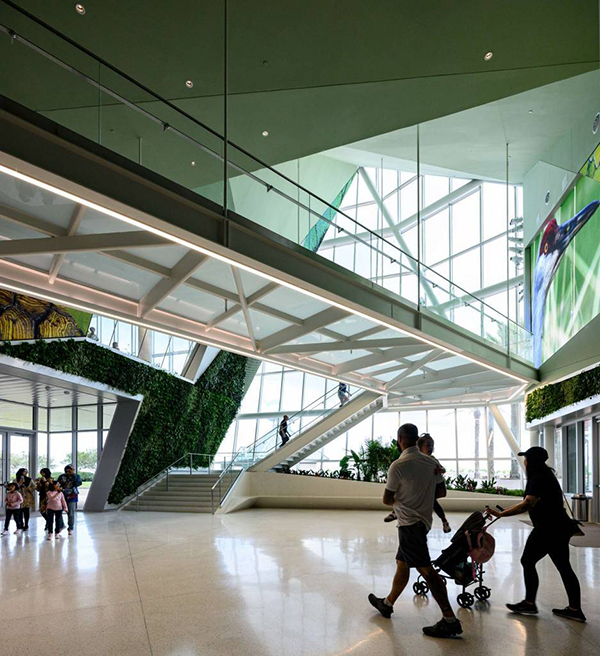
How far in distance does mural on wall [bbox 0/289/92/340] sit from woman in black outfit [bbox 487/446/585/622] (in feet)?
38.4

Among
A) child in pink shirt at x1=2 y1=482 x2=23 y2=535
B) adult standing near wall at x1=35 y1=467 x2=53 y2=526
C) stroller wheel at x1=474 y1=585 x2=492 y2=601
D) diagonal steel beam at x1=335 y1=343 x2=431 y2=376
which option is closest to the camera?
stroller wheel at x1=474 y1=585 x2=492 y2=601

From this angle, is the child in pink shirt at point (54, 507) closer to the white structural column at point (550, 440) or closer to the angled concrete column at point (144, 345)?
the angled concrete column at point (144, 345)

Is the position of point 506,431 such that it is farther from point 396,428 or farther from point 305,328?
point 305,328

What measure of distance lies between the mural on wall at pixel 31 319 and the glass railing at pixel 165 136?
243 inches

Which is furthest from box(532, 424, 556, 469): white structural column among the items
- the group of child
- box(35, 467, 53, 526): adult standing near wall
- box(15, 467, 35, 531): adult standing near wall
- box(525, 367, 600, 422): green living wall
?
box(15, 467, 35, 531): adult standing near wall

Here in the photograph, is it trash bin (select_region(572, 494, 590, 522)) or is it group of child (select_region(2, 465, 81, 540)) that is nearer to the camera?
group of child (select_region(2, 465, 81, 540))

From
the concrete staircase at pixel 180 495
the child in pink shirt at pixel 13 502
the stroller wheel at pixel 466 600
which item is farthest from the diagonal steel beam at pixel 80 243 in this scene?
the concrete staircase at pixel 180 495

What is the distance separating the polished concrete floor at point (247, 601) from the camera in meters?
5.46

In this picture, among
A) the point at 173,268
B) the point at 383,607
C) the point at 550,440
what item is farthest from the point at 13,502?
the point at 550,440

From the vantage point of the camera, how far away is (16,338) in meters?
14.3

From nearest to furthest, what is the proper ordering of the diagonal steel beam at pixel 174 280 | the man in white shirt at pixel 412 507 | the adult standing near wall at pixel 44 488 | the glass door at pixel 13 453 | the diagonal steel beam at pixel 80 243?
the man in white shirt at pixel 412 507, the diagonal steel beam at pixel 80 243, the diagonal steel beam at pixel 174 280, the adult standing near wall at pixel 44 488, the glass door at pixel 13 453

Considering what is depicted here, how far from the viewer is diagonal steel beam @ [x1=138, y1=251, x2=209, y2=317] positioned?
1048 cm

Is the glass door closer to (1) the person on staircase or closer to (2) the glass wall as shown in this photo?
(2) the glass wall

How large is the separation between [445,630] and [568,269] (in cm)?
1479
